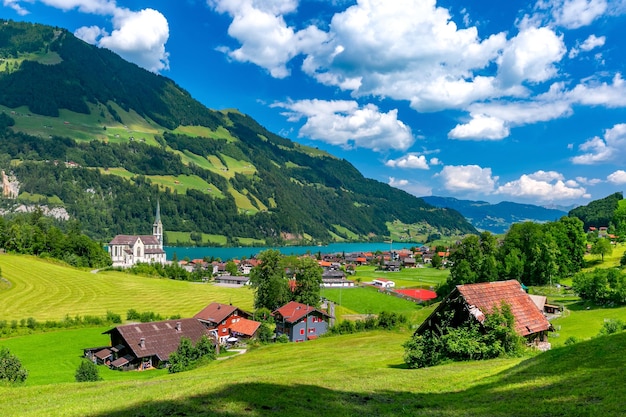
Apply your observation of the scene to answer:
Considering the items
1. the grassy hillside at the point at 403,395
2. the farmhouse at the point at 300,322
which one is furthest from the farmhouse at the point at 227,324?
the grassy hillside at the point at 403,395

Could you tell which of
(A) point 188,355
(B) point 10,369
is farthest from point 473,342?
(A) point 188,355

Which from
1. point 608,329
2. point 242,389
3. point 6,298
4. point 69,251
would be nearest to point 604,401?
point 242,389

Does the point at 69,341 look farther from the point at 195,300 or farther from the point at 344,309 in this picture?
the point at 344,309

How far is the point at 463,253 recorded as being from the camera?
8612cm

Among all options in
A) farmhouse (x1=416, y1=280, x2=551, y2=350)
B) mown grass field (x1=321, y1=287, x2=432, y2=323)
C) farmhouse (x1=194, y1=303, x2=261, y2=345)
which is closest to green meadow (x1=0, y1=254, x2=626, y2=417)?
farmhouse (x1=416, y1=280, x2=551, y2=350)

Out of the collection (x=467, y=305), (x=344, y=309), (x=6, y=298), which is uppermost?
(x=467, y=305)

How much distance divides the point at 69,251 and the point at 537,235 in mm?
137034

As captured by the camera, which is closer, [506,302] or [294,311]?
[506,302]

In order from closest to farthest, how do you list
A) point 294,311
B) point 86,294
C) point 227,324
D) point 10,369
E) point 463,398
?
point 463,398 → point 10,369 → point 294,311 → point 227,324 → point 86,294

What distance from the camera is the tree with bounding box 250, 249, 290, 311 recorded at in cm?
8312

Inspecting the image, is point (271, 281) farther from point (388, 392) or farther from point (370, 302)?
point (388, 392)

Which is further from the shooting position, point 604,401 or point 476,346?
point 476,346

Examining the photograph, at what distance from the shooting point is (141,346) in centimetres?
5578

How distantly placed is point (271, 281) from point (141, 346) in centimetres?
3145
